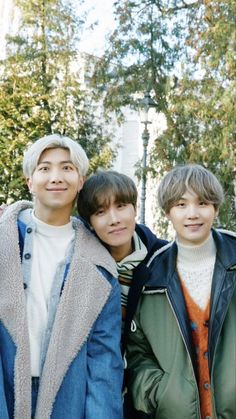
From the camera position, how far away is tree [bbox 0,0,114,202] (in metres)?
14.3

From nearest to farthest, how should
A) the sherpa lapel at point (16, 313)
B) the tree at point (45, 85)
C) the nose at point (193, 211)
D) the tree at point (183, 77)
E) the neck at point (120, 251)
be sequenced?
the sherpa lapel at point (16, 313) < the nose at point (193, 211) < the neck at point (120, 251) < the tree at point (183, 77) < the tree at point (45, 85)

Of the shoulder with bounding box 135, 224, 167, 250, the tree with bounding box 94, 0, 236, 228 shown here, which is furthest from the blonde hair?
the tree with bounding box 94, 0, 236, 228

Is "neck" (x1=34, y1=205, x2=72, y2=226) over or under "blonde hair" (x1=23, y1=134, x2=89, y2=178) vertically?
under

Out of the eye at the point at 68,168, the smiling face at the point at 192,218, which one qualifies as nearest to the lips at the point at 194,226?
the smiling face at the point at 192,218

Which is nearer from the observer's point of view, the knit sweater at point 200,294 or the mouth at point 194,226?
the knit sweater at point 200,294

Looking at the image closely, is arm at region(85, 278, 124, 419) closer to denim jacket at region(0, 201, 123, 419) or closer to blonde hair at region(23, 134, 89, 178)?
denim jacket at region(0, 201, 123, 419)

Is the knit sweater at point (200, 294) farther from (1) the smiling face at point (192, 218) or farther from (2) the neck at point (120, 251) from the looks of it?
(2) the neck at point (120, 251)

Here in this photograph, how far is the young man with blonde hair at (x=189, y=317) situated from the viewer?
2.31 metres

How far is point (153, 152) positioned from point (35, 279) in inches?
463

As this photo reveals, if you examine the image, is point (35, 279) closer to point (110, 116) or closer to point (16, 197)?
point (16, 197)

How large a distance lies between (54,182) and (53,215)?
0.16 m

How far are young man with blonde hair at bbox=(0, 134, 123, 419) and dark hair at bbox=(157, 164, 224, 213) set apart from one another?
0.42 meters

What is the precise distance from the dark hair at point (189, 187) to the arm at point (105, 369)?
586mm

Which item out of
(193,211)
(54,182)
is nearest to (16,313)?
(54,182)
